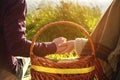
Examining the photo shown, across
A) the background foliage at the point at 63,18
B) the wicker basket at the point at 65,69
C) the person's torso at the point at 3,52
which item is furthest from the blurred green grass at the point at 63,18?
the wicker basket at the point at 65,69

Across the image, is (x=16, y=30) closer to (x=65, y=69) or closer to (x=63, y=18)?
(x=65, y=69)

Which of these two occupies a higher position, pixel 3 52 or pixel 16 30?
pixel 16 30

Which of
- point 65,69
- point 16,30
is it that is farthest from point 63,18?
point 65,69

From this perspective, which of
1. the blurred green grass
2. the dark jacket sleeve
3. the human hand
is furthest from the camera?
the blurred green grass

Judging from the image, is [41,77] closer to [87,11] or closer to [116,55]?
[116,55]

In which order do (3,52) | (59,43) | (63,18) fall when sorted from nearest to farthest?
(59,43) < (3,52) < (63,18)

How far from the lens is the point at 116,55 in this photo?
1581 mm

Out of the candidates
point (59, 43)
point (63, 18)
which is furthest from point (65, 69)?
point (63, 18)

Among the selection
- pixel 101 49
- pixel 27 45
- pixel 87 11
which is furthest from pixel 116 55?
pixel 87 11

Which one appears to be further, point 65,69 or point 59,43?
point 59,43

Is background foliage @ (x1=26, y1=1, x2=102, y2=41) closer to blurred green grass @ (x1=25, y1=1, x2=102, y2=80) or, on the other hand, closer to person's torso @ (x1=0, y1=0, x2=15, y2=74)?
blurred green grass @ (x1=25, y1=1, x2=102, y2=80)

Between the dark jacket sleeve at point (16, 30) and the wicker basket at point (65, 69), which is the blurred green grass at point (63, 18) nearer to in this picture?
the dark jacket sleeve at point (16, 30)

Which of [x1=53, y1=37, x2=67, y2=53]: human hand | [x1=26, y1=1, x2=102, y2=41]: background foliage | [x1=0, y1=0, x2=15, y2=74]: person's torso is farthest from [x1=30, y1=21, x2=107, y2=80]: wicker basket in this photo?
[x1=26, y1=1, x2=102, y2=41]: background foliage

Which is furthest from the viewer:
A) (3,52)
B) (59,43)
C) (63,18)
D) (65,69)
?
(63,18)
